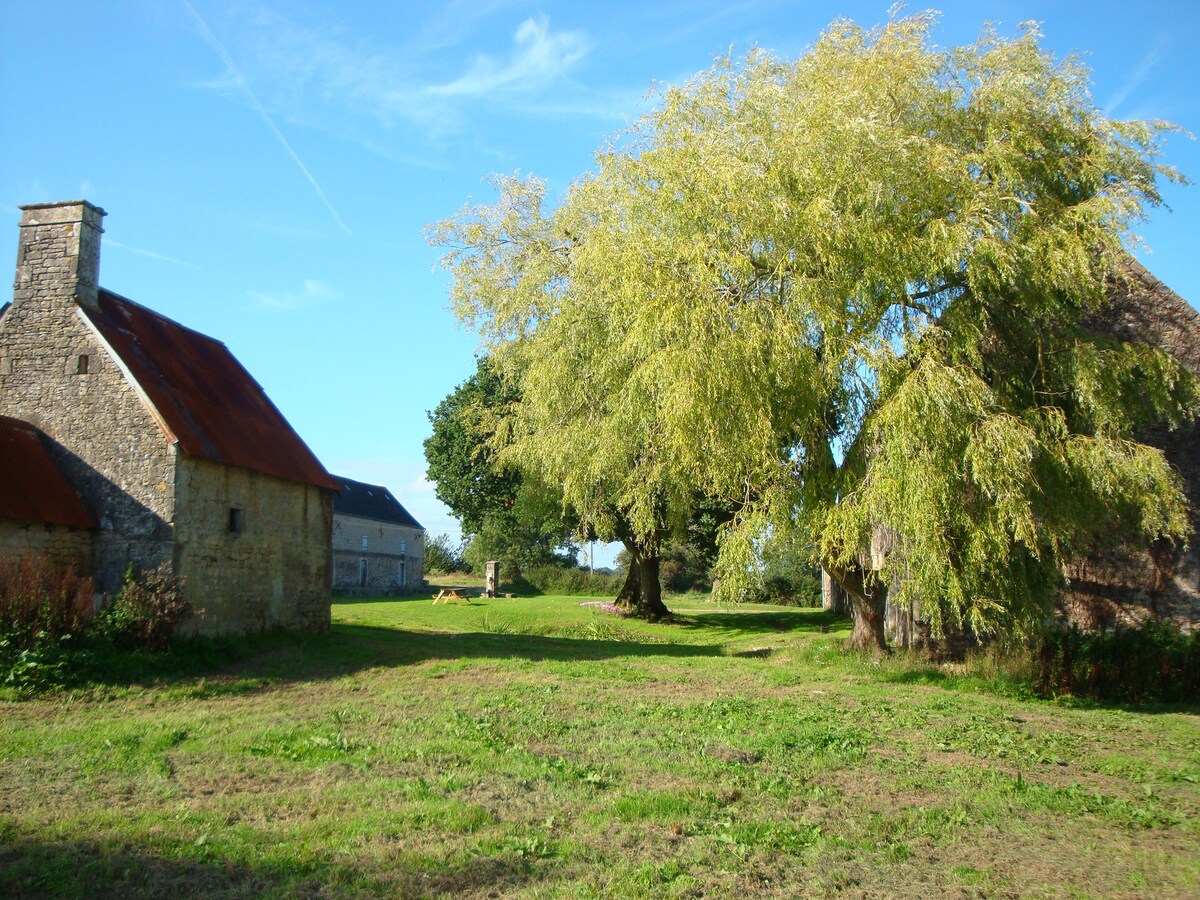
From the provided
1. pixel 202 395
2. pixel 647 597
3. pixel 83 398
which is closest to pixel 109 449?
pixel 83 398

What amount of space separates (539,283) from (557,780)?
13328mm

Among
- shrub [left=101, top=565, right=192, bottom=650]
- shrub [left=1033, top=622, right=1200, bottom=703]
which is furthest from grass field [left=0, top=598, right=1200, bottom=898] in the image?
shrub [left=101, top=565, right=192, bottom=650]

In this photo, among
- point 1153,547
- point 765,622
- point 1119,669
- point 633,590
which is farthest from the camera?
point 633,590

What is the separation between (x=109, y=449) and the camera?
14.6 m

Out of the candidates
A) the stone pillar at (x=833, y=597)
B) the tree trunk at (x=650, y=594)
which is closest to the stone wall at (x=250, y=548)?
the tree trunk at (x=650, y=594)

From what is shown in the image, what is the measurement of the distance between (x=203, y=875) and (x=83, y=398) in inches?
476

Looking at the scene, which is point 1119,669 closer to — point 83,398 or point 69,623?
point 69,623

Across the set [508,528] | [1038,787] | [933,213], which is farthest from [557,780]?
[508,528]

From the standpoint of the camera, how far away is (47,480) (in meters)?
14.1

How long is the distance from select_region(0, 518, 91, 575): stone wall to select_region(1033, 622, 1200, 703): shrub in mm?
14693

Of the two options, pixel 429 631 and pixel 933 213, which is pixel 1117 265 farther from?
pixel 429 631

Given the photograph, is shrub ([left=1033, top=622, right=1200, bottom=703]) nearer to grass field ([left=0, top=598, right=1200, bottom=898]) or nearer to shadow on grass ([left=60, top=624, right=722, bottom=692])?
grass field ([left=0, top=598, right=1200, bottom=898])

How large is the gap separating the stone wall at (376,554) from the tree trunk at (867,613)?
28856 mm

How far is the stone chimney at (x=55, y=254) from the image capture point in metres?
15.0
